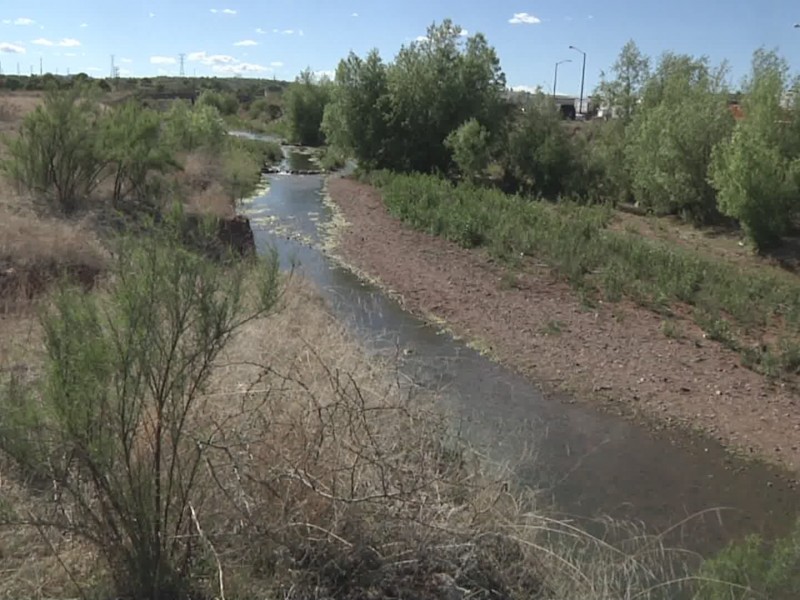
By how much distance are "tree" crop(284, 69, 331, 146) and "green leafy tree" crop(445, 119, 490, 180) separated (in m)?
26.2

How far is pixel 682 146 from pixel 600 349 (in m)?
12.4

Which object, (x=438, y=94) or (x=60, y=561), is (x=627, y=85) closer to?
(x=438, y=94)

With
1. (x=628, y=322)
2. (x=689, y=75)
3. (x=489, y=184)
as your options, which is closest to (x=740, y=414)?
(x=628, y=322)

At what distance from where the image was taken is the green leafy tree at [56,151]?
1714 centimetres

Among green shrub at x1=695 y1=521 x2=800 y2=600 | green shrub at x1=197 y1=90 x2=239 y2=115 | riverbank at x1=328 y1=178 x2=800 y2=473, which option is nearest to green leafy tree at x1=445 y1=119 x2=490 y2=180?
riverbank at x1=328 y1=178 x2=800 y2=473

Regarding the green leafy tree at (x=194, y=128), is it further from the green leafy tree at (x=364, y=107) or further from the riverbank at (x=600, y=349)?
the riverbank at (x=600, y=349)

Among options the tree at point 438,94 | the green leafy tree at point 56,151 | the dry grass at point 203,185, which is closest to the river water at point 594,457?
the green leafy tree at point 56,151

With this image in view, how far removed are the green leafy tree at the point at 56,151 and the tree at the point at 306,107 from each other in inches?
1542

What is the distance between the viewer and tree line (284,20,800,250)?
19.0 m

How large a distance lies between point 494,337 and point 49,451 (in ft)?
34.6

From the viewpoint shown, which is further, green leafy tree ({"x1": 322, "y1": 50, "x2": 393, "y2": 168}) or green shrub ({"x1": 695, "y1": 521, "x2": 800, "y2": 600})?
green leafy tree ({"x1": 322, "y1": 50, "x2": 393, "y2": 168})

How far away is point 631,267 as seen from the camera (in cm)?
1672

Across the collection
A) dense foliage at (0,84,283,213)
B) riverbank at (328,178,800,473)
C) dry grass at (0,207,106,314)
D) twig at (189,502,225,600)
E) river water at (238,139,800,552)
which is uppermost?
dense foliage at (0,84,283,213)

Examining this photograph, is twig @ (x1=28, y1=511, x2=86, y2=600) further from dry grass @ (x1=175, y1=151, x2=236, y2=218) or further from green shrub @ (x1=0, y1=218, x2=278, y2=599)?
dry grass @ (x1=175, y1=151, x2=236, y2=218)
